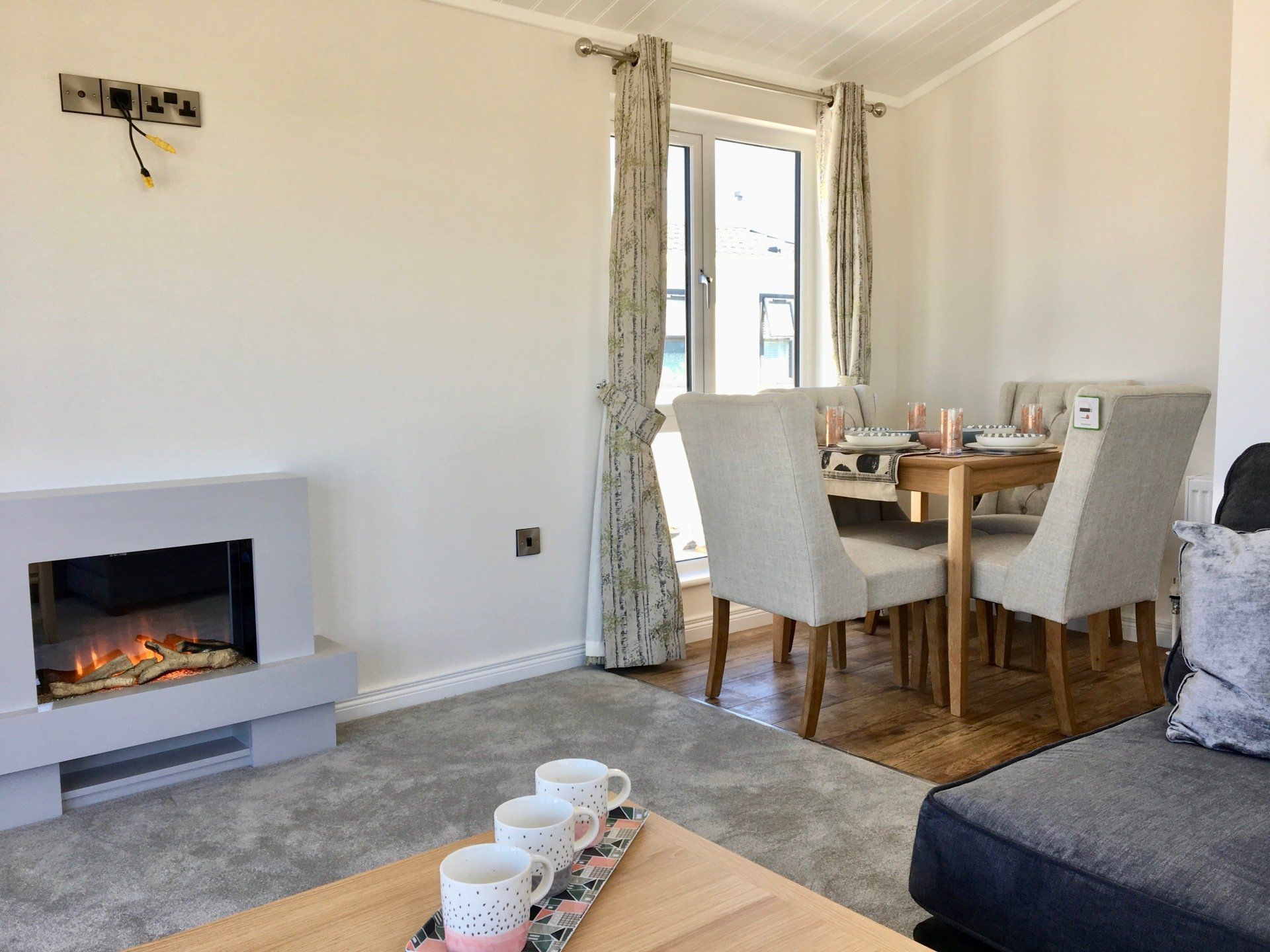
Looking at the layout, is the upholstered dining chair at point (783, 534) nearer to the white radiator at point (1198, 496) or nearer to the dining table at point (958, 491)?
the dining table at point (958, 491)

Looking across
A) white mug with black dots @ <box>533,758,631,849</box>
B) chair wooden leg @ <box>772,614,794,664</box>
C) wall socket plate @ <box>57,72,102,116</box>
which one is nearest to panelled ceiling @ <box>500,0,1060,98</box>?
wall socket plate @ <box>57,72,102,116</box>

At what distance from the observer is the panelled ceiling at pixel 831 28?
3.46 meters

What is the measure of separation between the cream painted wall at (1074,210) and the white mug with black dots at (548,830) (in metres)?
3.22

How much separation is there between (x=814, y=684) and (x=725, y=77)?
238 centimetres

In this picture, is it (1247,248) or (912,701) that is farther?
(912,701)

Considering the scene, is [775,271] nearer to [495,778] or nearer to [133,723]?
[495,778]

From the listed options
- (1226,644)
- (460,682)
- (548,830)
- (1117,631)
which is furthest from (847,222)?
(548,830)

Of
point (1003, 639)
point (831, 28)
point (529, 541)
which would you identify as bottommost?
point (1003, 639)

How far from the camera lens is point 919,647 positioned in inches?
126

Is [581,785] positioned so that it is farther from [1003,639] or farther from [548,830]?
[1003,639]

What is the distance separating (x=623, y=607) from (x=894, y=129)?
2.62 metres

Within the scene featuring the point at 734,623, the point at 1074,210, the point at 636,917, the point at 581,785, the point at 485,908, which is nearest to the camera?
the point at 485,908

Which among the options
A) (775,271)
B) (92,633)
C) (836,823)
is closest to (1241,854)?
(836,823)

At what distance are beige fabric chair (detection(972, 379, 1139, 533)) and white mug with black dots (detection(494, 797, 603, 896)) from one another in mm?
2695
